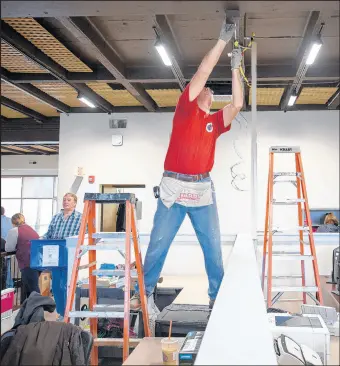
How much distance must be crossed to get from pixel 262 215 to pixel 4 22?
4.78m

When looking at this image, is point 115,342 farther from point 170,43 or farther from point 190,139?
point 170,43

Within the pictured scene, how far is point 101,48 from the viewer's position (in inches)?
196

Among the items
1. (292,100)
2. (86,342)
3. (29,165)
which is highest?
(292,100)

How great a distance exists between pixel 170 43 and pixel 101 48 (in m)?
0.78

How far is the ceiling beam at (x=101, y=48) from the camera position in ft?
14.0

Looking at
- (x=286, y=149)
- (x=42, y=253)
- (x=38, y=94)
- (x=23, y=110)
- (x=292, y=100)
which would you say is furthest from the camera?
(x=23, y=110)

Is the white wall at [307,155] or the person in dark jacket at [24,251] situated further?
the white wall at [307,155]

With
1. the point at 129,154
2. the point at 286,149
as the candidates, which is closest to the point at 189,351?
the point at 286,149

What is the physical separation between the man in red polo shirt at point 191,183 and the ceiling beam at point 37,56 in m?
2.64

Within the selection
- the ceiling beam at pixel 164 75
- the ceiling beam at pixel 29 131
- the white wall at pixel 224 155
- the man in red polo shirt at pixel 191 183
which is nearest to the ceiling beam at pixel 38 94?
the ceiling beam at pixel 164 75

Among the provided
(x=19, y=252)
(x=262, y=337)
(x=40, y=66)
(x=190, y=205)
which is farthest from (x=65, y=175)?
(x=262, y=337)

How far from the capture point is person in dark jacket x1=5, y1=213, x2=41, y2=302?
5918mm

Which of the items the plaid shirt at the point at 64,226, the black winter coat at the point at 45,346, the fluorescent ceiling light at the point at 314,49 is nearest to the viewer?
the black winter coat at the point at 45,346

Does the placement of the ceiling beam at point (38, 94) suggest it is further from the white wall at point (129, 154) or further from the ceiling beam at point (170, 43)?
the ceiling beam at point (170, 43)
